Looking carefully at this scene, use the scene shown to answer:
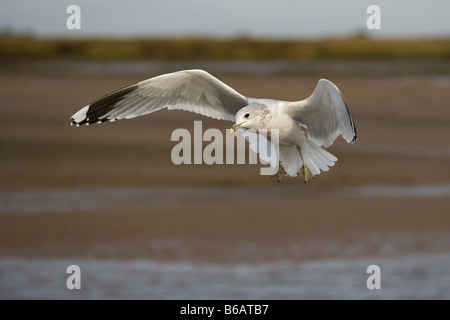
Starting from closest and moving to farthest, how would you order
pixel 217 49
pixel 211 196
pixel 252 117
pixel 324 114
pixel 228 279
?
pixel 252 117
pixel 324 114
pixel 228 279
pixel 211 196
pixel 217 49

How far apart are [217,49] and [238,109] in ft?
74.9

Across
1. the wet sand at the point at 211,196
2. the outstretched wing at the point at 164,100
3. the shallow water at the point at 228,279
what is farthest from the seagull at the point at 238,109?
the wet sand at the point at 211,196

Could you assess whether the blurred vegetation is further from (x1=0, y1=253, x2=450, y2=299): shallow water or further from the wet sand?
(x1=0, y1=253, x2=450, y2=299): shallow water

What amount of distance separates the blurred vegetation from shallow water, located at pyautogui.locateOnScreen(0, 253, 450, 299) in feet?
60.8

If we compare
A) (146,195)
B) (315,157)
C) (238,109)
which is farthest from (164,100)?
(146,195)

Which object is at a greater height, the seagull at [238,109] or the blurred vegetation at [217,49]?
the blurred vegetation at [217,49]

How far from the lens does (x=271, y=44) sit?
30.8 m

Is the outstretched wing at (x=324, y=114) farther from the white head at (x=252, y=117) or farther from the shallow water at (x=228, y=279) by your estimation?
the shallow water at (x=228, y=279)

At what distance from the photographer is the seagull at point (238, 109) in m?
6.32

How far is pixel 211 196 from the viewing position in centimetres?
1206

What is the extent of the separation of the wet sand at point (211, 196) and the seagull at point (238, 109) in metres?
3.25

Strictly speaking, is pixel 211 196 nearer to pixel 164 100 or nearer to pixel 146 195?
pixel 146 195

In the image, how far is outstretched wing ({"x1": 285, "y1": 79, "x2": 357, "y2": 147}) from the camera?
20.2ft
